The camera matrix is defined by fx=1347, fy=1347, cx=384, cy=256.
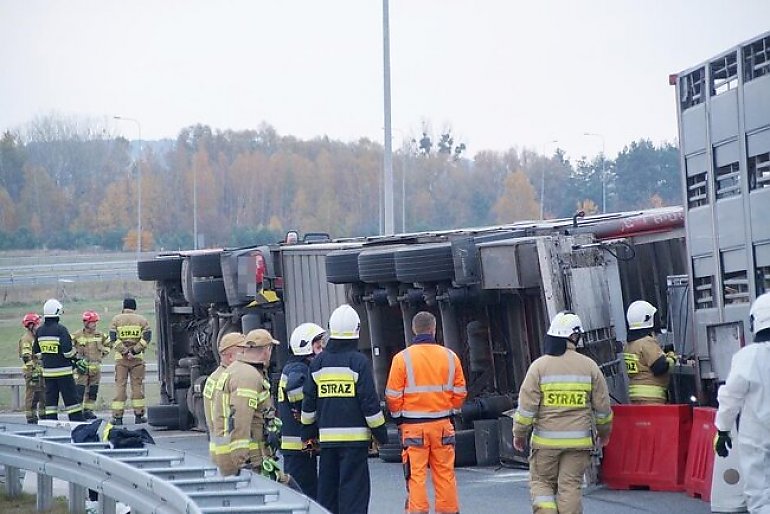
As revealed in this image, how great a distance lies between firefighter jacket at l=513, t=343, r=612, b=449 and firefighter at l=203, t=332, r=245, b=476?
1925 mm

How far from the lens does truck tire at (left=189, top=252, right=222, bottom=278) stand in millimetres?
16984

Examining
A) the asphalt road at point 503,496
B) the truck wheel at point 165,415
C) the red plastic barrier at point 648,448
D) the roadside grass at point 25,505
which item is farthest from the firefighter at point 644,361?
the truck wheel at point 165,415

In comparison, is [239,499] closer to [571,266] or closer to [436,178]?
[571,266]

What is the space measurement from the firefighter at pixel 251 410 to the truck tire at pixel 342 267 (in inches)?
197

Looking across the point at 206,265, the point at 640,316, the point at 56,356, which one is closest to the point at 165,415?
the point at 56,356

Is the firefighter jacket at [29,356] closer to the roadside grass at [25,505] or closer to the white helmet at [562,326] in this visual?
the roadside grass at [25,505]

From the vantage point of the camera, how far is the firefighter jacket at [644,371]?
1159 centimetres

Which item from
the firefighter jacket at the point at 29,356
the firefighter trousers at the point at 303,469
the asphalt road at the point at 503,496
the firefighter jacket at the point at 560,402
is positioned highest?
the firefighter jacket at the point at 29,356

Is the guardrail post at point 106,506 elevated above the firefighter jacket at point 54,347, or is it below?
below

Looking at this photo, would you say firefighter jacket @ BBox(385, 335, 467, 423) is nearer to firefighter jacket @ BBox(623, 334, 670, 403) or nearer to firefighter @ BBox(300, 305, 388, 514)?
firefighter @ BBox(300, 305, 388, 514)

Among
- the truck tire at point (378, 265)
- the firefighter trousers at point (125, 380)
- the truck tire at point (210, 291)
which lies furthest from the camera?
the firefighter trousers at point (125, 380)

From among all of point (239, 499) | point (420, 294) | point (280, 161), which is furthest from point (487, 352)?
point (280, 161)

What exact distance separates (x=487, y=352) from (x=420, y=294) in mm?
Answer: 934

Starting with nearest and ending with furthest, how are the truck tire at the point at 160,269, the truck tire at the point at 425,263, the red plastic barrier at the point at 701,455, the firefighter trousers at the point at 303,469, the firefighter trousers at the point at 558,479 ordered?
the firefighter trousers at the point at 558,479 < the firefighter trousers at the point at 303,469 < the red plastic barrier at the point at 701,455 < the truck tire at the point at 425,263 < the truck tire at the point at 160,269
